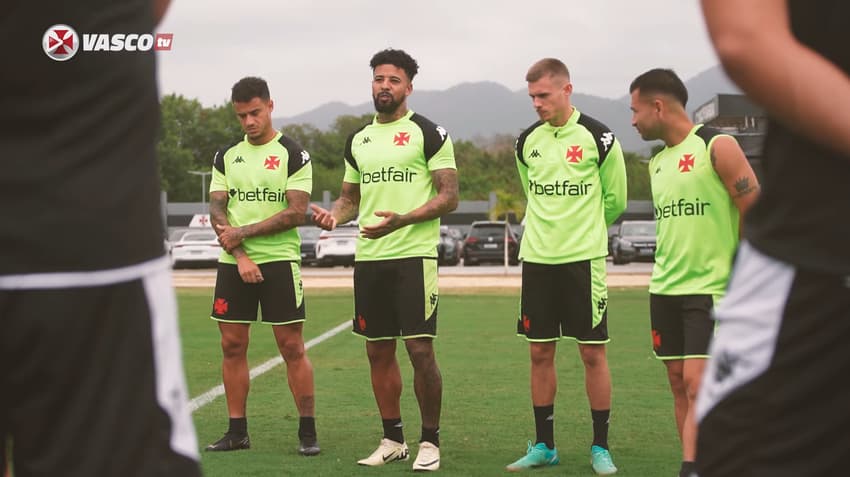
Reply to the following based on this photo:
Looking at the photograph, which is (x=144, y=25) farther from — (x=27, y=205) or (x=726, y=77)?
(x=726, y=77)

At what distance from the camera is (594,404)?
23.5ft

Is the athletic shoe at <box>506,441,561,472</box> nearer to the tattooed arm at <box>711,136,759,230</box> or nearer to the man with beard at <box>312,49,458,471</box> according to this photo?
the man with beard at <box>312,49,458,471</box>

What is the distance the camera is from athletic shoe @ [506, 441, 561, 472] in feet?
22.6

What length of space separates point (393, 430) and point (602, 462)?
4.65 ft

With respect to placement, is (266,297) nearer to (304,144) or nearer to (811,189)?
(811,189)

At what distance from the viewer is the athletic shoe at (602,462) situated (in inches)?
264

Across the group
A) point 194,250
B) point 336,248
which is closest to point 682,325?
point 336,248

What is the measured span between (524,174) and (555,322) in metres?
1.06

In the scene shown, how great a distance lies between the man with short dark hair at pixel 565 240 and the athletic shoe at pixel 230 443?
194cm

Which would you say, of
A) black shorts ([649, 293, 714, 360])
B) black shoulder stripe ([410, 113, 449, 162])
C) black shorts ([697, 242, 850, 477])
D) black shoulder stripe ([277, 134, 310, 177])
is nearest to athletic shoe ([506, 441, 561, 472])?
black shorts ([649, 293, 714, 360])

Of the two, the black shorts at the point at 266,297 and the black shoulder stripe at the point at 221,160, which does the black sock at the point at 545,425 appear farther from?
the black shoulder stripe at the point at 221,160

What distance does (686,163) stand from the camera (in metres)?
6.05

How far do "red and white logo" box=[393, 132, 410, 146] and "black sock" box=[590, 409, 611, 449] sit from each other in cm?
215

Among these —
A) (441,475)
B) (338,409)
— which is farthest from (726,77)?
(338,409)
